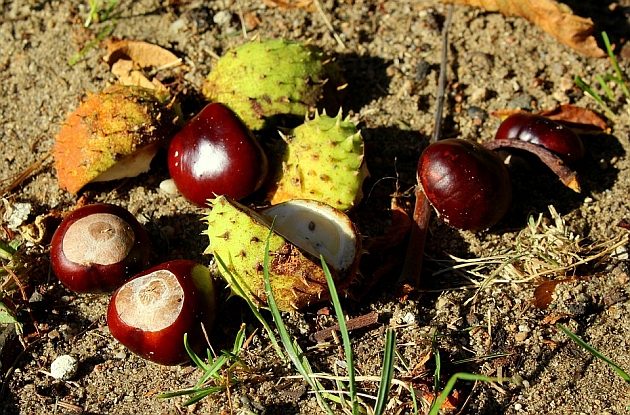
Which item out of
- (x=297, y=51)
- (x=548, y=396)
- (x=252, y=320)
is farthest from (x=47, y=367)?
(x=548, y=396)

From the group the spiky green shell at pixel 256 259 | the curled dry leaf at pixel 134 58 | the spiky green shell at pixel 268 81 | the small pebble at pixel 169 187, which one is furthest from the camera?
the curled dry leaf at pixel 134 58

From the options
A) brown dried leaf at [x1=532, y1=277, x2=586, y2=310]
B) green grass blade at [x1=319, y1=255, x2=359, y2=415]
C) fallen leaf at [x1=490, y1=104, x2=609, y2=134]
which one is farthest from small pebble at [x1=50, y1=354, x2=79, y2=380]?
fallen leaf at [x1=490, y1=104, x2=609, y2=134]

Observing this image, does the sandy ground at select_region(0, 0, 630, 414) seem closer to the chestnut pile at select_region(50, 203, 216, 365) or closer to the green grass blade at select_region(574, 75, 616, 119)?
the green grass blade at select_region(574, 75, 616, 119)

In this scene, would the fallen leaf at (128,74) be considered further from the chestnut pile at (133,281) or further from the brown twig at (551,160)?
the brown twig at (551,160)

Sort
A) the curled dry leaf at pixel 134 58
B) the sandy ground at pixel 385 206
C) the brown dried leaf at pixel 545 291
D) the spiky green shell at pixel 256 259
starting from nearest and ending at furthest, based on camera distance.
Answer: the spiky green shell at pixel 256 259
the sandy ground at pixel 385 206
the brown dried leaf at pixel 545 291
the curled dry leaf at pixel 134 58

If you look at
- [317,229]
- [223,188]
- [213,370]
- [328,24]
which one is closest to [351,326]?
[317,229]

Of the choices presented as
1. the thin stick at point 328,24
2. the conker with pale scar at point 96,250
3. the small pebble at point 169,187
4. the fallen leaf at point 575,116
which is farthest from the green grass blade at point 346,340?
the thin stick at point 328,24

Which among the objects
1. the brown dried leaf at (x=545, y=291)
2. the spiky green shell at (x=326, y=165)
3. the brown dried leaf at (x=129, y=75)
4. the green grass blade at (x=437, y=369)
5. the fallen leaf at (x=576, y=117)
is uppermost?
the brown dried leaf at (x=129, y=75)
